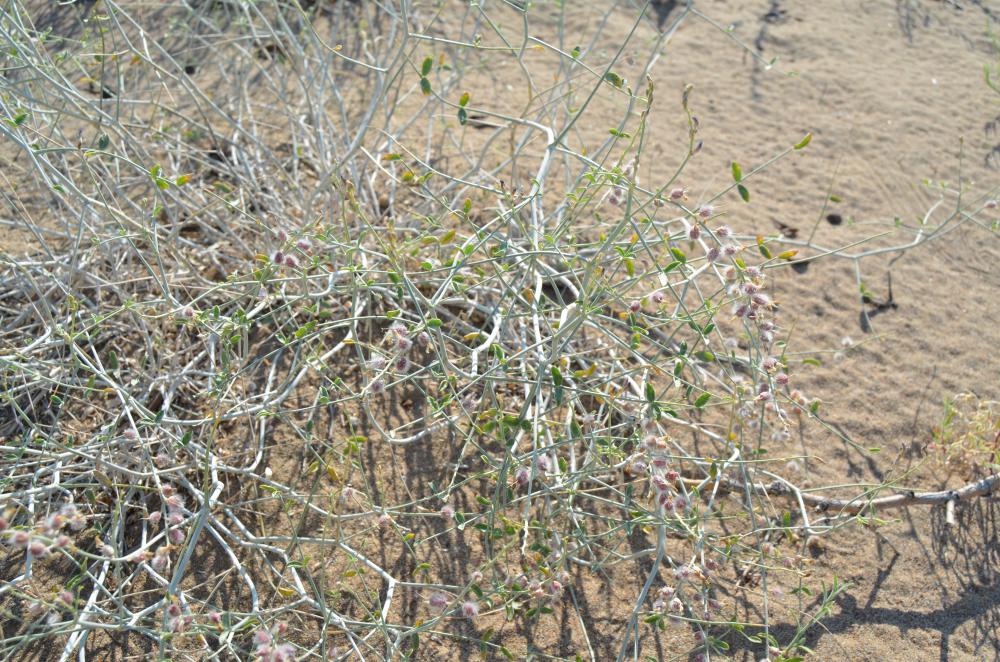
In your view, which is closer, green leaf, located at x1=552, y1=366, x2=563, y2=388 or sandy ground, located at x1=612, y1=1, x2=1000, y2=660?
green leaf, located at x1=552, y1=366, x2=563, y2=388

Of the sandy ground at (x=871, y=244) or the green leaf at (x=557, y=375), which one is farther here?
the sandy ground at (x=871, y=244)

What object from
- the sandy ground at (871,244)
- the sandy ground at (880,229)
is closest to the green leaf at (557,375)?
the sandy ground at (871,244)

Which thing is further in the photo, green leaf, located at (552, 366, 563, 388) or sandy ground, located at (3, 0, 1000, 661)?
sandy ground, located at (3, 0, 1000, 661)

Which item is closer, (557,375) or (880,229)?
(557,375)

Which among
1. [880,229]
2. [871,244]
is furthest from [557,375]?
[880,229]

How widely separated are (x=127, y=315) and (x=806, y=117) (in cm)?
311

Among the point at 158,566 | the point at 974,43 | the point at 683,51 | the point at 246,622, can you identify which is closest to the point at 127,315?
the point at 158,566

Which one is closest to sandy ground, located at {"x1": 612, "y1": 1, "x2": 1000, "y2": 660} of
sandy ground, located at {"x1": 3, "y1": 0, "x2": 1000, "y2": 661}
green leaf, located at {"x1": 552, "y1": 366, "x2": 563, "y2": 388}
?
sandy ground, located at {"x1": 3, "y1": 0, "x2": 1000, "y2": 661}

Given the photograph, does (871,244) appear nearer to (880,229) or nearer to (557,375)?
(880,229)

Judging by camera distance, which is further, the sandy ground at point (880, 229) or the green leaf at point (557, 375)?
the sandy ground at point (880, 229)

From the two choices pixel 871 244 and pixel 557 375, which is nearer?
pixel 557 375

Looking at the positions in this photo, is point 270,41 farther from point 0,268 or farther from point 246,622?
point 246,622

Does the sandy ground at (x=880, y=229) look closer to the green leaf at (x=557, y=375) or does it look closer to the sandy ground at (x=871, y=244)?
the sandy ground at (x=871, y=244)

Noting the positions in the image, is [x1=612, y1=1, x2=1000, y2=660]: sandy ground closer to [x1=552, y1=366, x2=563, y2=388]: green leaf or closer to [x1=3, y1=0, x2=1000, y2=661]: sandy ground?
[x1=3, y1=0, x2=1000, y2=661]: sandy ground
